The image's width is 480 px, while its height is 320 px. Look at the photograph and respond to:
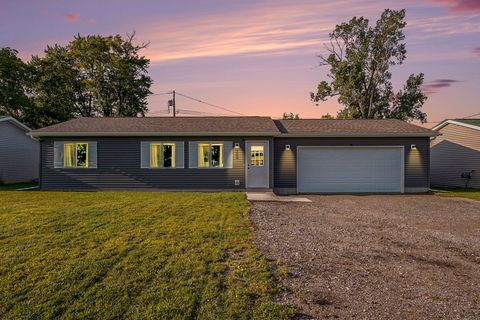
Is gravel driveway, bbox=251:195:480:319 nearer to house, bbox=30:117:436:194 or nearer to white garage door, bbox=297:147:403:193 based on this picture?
house, bbox=30:117:436:194

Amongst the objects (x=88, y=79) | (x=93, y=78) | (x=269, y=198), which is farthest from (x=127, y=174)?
(x=88, y=79)

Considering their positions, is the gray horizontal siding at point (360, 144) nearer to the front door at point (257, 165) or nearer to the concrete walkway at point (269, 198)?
the front door at point (257, 165)

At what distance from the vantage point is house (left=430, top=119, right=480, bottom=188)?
18703mm

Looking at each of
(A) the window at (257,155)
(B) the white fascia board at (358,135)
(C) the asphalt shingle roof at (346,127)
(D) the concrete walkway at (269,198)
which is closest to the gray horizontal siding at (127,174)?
(A) the window at (257,155)

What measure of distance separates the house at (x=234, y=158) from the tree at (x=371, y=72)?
15758 mm

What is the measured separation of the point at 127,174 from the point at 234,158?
513cm

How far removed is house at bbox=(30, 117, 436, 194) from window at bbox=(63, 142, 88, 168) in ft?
0.16

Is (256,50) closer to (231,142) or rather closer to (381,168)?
(231,142)

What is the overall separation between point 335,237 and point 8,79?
33.3 m

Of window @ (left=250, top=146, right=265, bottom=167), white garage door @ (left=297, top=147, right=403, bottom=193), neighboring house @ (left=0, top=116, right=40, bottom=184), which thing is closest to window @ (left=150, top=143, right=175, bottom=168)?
window @ (left=250, top=146, right=265, bottom=167)

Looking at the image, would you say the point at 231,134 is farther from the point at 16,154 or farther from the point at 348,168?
the point at 16,154

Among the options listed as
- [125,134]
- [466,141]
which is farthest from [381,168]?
[125,134]

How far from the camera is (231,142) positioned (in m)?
15.7

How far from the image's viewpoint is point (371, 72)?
31547 mm
